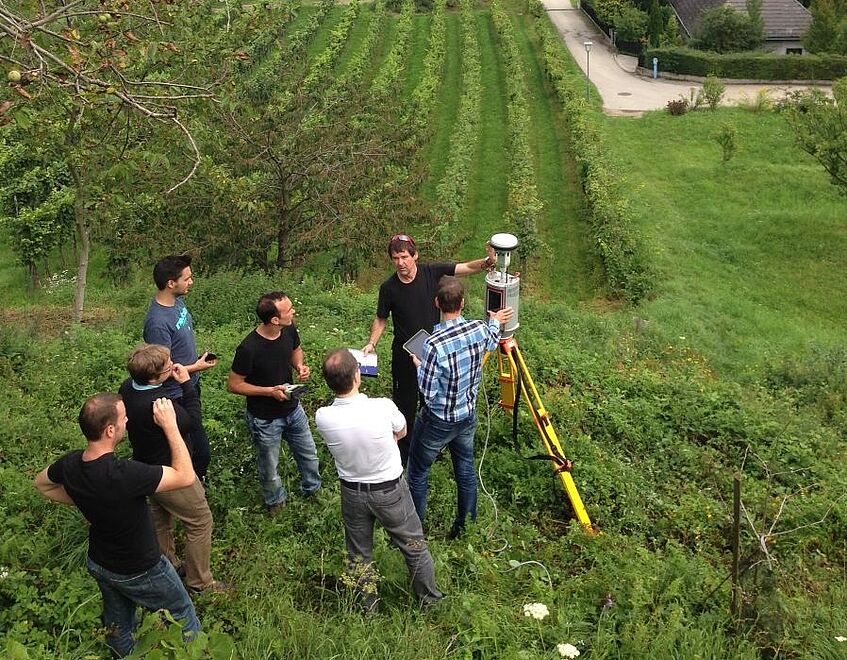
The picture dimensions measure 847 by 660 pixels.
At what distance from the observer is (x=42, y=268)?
697 inches

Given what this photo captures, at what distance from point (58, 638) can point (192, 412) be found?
1.36 m

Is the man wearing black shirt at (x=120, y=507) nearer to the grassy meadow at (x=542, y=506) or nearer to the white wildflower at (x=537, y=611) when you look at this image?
the grassy meadow at (x=542, y=506)

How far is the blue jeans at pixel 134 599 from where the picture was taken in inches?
138

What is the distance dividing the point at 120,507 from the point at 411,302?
8.35 feet

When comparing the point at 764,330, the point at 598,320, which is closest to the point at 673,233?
the point at 764,330

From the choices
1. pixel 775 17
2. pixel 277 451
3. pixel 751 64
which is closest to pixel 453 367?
pixel 277 451

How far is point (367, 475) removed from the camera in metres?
3.86

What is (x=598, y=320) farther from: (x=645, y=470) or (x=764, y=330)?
(x=645, y=470)

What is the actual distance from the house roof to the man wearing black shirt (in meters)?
36.2

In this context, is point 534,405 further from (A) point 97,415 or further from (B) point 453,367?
(A) point 97,415

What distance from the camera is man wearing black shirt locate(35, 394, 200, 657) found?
10.8 feet

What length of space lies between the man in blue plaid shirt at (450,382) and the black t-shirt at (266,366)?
0.93m

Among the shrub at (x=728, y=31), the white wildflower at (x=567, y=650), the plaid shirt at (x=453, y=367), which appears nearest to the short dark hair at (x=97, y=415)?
the plaid shirt at (x=453, y=367)

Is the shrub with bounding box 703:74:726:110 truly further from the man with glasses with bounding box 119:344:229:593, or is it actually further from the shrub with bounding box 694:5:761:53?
the man with glasses with bounding box 119:344:229:593
